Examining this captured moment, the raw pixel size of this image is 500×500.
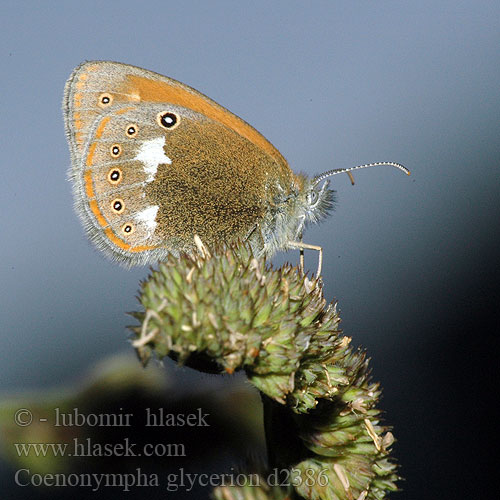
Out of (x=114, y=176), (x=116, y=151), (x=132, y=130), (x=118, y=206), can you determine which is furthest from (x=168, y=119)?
(x=118, y=206)

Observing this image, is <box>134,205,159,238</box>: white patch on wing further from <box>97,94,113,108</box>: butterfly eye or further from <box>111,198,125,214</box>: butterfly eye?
<box>97,94,113,108</box>: butterfly eye

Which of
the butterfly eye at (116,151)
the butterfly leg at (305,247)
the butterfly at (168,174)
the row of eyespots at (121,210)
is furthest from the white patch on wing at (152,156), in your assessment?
the butterfly leg at (305,247)

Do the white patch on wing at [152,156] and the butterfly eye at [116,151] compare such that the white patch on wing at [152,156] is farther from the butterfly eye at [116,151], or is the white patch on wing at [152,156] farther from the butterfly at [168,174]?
the butterfly eye at [116,151]

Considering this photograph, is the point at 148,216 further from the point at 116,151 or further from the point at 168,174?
the point at 116,151

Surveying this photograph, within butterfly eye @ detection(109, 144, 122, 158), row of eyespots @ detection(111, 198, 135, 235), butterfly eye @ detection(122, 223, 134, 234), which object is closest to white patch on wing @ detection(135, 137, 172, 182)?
butterfly eye @ detection(109, 144, 122, 158)

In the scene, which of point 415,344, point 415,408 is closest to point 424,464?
point 415,408

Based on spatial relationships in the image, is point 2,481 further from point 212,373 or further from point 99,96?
point 99,96

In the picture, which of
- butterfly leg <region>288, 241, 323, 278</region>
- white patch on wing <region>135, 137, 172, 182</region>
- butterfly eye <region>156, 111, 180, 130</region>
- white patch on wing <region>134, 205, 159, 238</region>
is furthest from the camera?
butterfly eye <region>156, 111, 180, 130</region>
